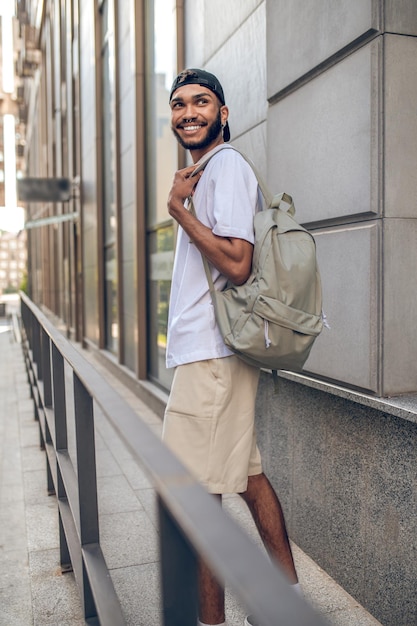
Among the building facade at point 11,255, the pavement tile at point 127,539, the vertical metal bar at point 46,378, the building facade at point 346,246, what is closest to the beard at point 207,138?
the building facade at point 346,246

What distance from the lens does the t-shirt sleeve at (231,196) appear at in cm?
202

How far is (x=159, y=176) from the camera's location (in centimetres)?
715

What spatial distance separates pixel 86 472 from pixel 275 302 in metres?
0.85

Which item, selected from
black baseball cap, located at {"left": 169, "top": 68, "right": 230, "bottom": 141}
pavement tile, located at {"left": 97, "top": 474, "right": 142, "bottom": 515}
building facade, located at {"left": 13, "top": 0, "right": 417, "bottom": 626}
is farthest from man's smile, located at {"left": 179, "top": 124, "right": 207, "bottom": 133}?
pavement tile, located at {"left": 97, "top": 474, "right": 142, "bottom": 515}

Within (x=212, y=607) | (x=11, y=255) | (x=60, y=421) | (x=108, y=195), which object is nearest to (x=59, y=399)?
(x=60, y=421)

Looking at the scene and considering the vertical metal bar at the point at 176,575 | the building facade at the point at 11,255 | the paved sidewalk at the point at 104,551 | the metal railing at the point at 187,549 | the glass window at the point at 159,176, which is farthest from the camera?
the building facade at the point at 11,255

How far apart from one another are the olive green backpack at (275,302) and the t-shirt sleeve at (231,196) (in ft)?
0.14

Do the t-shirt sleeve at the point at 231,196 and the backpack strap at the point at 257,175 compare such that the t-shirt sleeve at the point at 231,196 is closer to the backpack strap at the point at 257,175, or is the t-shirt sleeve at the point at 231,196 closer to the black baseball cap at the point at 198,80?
the backpack strap at the point at 257,175

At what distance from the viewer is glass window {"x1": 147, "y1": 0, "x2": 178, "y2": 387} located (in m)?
6.56

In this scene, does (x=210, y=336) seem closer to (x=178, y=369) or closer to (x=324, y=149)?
(x=178, y=369)

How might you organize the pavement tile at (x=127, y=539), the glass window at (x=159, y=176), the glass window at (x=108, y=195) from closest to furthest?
the pavement tile at (x=127, y=539), the glass window at (x=159, y=176), the glass window at (x=108, y=195)

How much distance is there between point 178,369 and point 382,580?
45.6 inches

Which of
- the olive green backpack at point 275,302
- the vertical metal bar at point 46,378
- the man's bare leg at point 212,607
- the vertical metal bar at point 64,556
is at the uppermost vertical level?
the olive green backpack at point 275,302

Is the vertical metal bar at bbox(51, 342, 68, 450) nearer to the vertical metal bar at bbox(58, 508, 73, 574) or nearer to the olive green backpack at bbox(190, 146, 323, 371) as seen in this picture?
the vertical metal bar at bbox(58, 508, 73, 574)
